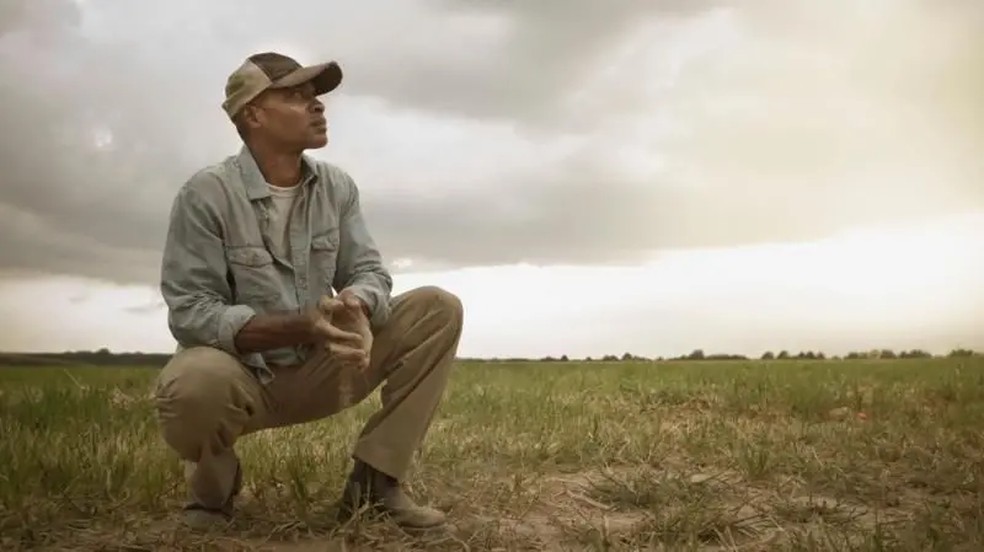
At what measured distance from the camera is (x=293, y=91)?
2.27m

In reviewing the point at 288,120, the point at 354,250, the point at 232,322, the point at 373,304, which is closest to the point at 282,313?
the point at 232,322

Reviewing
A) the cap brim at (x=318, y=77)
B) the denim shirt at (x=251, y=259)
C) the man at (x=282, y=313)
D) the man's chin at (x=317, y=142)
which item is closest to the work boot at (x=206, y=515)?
the man at (x=282, y=313)

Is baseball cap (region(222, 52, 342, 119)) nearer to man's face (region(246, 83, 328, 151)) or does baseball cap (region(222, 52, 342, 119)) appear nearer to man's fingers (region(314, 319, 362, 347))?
man's face (region(246, 83, 328, 151))

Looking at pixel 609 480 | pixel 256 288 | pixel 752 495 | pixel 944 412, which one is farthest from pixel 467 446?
pixel 944 412

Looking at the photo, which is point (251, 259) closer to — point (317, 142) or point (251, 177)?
point (251, 177)

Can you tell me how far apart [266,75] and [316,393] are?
71 centimetres

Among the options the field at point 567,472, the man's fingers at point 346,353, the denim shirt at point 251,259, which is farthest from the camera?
the field at point 567,472

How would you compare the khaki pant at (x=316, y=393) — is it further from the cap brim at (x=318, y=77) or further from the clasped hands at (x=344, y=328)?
the cap brim at (x=318, y=77)

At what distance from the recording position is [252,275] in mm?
2207

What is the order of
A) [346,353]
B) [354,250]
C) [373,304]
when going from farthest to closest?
[354,250], [373,304], [346,353]

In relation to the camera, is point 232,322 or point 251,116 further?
point 251,116

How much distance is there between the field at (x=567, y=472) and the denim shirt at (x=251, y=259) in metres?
0.45

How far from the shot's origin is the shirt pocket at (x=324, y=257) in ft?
7.59

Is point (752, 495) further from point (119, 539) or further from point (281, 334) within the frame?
point (119, 539)
